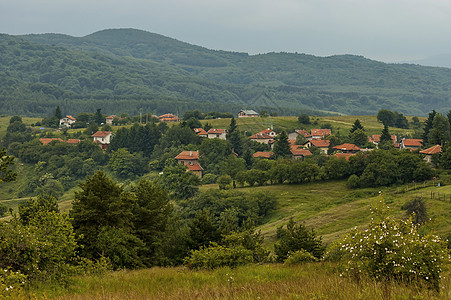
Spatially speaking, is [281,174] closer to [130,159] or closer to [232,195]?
[232,195]

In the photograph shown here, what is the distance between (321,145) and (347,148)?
23.3ft

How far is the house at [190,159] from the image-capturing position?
319 feet

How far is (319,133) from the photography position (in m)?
120

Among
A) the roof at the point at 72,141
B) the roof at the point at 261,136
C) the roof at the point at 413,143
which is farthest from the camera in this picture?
the roof at the point at 72,141

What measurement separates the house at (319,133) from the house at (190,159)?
3230 centimetres

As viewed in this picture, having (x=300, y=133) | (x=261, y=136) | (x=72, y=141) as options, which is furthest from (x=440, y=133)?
(x=72, y=141)

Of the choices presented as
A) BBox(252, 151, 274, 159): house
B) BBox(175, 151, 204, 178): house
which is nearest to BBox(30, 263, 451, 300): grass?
BBox(175, 151, 204, 178): house

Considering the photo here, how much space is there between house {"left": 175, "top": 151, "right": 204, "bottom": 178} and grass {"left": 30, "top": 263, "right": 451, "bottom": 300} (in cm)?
8194

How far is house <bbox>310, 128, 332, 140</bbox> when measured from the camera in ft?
386

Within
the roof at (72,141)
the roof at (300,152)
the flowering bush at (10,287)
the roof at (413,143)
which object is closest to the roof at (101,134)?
the roof at (72,141)

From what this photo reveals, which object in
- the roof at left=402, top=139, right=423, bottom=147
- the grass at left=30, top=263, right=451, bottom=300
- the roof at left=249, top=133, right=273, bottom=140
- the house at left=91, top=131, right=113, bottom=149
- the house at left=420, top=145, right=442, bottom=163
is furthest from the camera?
the house at left=91, top=131, right=113, bottom=149

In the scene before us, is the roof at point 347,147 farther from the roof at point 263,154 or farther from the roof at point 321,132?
the roof at point 321,132

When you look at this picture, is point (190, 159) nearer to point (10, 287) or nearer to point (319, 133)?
point (319, 133)

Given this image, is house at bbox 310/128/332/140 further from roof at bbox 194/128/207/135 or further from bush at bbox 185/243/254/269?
bush at bbox 185/243/254/269
